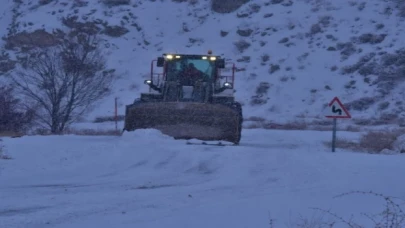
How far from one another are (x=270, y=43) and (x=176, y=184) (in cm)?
3286

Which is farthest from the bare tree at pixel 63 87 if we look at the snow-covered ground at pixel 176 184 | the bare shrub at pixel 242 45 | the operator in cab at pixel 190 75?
the bare shrub at pixel 242 45

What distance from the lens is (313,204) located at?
316 inches

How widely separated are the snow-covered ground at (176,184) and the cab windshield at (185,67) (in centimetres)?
535

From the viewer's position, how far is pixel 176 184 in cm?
990

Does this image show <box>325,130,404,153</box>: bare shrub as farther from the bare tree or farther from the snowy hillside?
the snowy hillside

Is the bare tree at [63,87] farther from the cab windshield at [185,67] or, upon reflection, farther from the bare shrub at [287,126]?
the bare shrub at [287,126]

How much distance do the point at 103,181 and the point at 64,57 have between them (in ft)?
54.7

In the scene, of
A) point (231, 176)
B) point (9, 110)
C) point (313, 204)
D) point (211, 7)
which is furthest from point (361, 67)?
point (313, 204)

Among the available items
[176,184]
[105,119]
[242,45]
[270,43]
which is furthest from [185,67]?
[242,45]

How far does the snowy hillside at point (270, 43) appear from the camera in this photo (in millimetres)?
36031

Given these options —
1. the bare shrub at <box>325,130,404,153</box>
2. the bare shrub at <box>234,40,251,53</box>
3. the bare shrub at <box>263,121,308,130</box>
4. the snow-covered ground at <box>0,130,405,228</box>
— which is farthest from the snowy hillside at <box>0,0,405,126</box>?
the snow-covered ground at <box>0,130,405,228</box>

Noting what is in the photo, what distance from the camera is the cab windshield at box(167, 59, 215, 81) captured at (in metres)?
20.7

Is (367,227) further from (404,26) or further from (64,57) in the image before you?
(404,26)

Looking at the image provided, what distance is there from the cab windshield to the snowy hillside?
1319 cm
